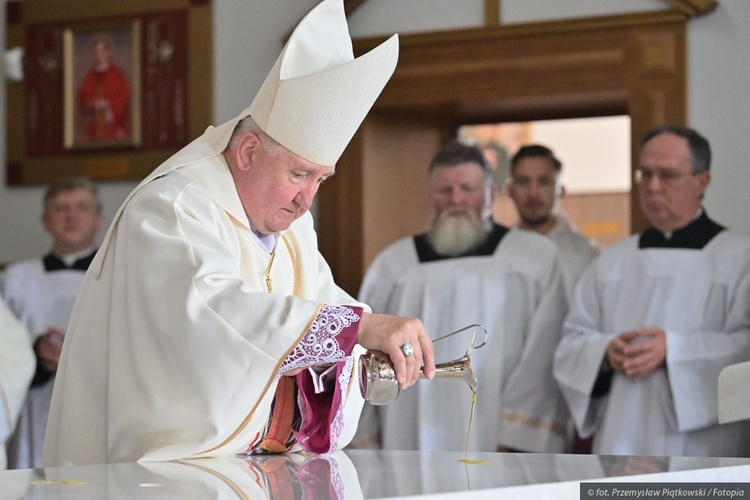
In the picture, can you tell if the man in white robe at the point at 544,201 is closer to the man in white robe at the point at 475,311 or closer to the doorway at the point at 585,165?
the man in white robe at the point at 475,311

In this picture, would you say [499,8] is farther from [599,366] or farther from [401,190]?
[599,366]

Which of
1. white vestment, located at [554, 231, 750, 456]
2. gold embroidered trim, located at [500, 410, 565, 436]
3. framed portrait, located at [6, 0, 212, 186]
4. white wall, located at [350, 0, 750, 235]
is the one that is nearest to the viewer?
white vestment, located at [554, 231, 750, 456]

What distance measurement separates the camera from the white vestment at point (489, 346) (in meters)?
6.32

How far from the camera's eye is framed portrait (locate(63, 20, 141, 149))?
8.77 metres

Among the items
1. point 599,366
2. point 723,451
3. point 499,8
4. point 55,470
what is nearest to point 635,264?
point 599,366

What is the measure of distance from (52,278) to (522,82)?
310 cm

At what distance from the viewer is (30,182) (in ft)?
29.3

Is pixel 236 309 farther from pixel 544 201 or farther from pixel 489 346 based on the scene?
pixel 544 201

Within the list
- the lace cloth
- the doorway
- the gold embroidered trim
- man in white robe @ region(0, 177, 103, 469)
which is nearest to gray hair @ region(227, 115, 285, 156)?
the lace cloth

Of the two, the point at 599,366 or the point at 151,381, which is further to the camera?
the point at 599,366

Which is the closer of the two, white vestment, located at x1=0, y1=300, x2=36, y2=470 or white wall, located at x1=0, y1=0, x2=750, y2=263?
white vestment, located at x1=0, y1=300, x2=36, y2=470

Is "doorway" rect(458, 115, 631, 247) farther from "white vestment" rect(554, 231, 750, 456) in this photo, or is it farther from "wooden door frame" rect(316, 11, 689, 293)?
"white vestment" rect(554, 231, 750, 456)

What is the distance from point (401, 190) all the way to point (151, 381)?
212 inches

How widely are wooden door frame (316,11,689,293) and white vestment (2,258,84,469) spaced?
66.6 inches
